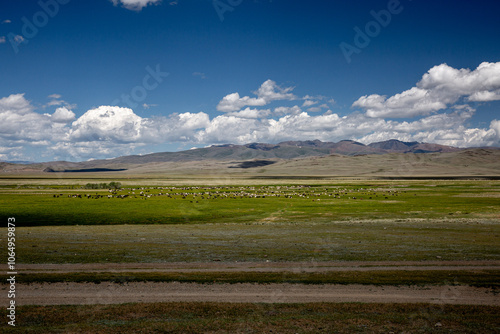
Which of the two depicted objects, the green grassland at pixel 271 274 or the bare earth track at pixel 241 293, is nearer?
the green grassland at pixel 271 274

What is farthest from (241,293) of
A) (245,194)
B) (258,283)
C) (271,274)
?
(245,194)

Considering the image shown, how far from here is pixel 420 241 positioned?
25078 mm

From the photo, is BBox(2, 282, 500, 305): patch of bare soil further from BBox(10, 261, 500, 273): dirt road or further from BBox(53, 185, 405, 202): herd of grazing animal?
BBox(53, 185, 405, 202): herd of grazing animal

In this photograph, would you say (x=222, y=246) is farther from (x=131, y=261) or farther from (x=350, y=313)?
(x=350, y=313)

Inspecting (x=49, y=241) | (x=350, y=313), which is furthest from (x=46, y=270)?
(x=350, y=313)

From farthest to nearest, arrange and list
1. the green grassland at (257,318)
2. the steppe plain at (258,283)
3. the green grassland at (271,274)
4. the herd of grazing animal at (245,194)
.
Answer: the herd of grazing animal at (245,194) < the steppe plain at (258,283) < the green grassland at (271,274) < the green grassland at (257,318)

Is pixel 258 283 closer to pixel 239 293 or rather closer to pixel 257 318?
pixel 239 293

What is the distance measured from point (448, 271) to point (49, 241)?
26761mm

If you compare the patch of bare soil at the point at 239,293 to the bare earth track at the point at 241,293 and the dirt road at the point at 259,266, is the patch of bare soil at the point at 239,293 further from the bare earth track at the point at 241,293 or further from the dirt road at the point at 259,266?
the dirt road at the point at 259,266

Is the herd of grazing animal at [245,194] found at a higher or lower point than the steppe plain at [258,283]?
lower

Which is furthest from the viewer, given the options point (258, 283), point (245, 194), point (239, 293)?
point (245, 194)

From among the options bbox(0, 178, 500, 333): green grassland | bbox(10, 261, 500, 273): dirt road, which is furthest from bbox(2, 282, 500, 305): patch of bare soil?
bbox(10, 261, 500, 273): dirt road

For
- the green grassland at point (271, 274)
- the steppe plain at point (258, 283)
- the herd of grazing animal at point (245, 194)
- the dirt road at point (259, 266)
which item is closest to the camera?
the green grassland at point (271, 274)

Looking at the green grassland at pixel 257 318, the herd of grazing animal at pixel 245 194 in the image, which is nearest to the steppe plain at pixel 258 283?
the green grassland at pixel 257 318
